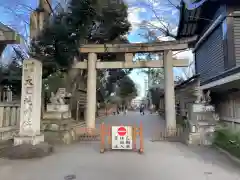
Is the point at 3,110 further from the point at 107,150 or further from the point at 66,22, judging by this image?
the point at 66,22

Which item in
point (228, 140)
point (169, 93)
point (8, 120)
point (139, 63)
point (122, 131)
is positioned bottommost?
point (228, 140)

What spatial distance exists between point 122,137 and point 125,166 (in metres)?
1.89

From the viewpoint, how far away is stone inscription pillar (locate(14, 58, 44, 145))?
24.6ft

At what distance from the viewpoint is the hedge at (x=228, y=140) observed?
266 inches

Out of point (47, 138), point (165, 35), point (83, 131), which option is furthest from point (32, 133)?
point (165, 35)

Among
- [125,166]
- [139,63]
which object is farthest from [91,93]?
[125,166]

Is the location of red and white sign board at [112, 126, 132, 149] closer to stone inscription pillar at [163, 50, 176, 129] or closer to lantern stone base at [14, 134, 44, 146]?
lantern stone base at [14, 134, 44, 146]

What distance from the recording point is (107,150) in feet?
26.8

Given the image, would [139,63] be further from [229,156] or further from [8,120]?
[8,120]

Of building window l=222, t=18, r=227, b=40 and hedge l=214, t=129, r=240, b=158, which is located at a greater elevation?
building window l=222, t=18, r=227, b=40

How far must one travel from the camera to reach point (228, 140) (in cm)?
738

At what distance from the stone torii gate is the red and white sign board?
163 inches

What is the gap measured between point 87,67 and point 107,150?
603cm

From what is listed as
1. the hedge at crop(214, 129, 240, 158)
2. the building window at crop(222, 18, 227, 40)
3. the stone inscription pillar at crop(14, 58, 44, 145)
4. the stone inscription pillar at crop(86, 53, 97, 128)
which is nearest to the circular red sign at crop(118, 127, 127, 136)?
the stone inscription pillar at crop(14, 58, 44, 145)
